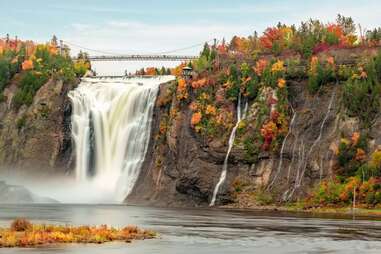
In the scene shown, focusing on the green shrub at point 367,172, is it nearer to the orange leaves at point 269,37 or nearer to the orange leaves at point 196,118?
the orange leaves at point 196,118

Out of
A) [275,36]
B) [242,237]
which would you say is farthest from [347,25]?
[242,237]

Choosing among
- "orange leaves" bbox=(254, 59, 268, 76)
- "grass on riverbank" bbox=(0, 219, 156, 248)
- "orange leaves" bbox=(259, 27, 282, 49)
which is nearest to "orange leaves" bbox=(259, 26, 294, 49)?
"orange leaves" bbox=(259, 27, 282, 49)

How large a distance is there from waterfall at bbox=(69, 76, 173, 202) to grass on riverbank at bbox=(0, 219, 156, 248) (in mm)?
90491

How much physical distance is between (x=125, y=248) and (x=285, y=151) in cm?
8747

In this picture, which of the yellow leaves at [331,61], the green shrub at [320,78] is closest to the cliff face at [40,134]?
the green shrub at [320,78]

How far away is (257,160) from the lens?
145 m

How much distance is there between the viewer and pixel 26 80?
195375 mm

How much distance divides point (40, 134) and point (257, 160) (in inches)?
2213

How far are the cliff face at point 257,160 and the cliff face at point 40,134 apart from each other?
2383 cm

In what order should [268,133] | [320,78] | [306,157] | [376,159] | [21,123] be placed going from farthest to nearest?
[21,123]
[320,78]
[268,133]
[306,157]
[376,159]

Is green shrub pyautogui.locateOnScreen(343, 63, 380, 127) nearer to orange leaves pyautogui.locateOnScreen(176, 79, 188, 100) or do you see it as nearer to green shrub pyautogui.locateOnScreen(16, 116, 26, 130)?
orange leaves pyautogui.locateOnScreen(176, 79, 188, 100)

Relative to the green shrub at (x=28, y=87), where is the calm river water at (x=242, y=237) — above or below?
below

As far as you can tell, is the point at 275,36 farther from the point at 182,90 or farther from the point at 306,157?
the point at 306,157

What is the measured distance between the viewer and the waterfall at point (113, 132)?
161250 millimetres
